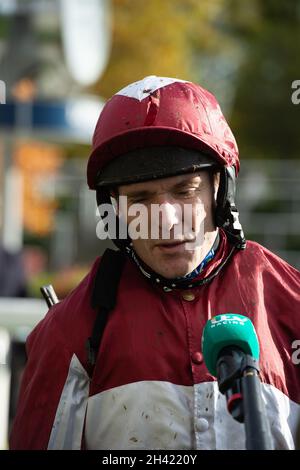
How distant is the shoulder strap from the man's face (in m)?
0.14

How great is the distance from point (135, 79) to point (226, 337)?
21605 mm

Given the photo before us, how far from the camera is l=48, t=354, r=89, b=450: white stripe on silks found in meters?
3.27

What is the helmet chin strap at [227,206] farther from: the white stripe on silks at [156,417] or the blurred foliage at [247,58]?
the blurred foliage at [247,58]

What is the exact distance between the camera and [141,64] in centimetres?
2403

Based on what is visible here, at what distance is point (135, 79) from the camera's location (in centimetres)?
2395

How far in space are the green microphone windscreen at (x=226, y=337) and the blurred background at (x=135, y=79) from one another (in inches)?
406

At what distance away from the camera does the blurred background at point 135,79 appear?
13.7 m

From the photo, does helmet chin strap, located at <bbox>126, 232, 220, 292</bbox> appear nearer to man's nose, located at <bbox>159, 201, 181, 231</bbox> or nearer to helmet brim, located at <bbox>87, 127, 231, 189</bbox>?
man's nose, located at <bbox>159, 201, 181, 231</bbox>

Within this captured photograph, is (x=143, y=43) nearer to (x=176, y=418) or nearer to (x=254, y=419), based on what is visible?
(x=176, y=418)

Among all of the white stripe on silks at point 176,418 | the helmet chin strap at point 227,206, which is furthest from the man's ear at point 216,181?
the white stripe on silks at point 176,418

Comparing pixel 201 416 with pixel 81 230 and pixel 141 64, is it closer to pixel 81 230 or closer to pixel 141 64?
pixel 81 230

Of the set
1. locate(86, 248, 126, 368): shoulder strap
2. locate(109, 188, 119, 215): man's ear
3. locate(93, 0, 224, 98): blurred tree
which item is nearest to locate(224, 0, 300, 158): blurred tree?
locate(93, 0, 224, 98): blurred tree

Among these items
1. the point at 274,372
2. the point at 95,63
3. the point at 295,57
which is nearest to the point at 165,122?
the point at 274,372

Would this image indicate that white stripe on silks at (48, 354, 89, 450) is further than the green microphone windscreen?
Yes
